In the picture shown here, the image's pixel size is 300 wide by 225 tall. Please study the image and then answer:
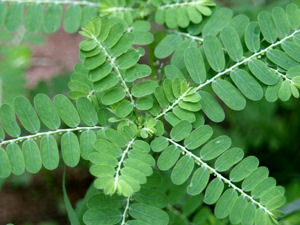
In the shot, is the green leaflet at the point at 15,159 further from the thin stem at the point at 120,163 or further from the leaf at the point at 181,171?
the leaf at the point at 181,171

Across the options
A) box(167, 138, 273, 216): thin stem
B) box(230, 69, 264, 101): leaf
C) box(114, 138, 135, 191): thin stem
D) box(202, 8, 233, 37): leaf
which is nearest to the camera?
box(114, 138, 135, 191): thin stem

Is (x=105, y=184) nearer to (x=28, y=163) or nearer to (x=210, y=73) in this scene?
(x=28, y=163)

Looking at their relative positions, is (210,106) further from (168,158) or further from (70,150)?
(70,150)

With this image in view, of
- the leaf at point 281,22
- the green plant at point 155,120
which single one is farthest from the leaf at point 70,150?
the leaf at point 281,22

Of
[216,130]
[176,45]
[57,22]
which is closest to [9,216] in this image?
[216,130]

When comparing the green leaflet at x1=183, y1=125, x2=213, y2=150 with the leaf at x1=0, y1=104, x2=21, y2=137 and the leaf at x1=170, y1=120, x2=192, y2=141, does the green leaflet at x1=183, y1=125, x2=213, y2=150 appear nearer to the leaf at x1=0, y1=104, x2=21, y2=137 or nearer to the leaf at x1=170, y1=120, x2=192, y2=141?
the leaf at x1=170, y1=120, x2=192, y2=141

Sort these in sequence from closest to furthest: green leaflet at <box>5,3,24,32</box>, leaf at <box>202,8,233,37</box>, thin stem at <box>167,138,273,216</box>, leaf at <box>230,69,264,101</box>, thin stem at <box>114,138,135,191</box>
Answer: thin stem at <box>114,138,135,191</box>
thin stem at <box>167,138,273,216</box>
leaf at <box>230,69,264,101</box>
leaf at <box>202,8,233,37</box>
green leaflet at <box>5,3,24,32</box>

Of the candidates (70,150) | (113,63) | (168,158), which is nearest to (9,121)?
(70,150)

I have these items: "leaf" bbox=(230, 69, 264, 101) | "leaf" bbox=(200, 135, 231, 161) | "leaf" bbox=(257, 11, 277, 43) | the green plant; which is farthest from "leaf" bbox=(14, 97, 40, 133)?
"leaf" bbox=(257, 11, 277, 43)
